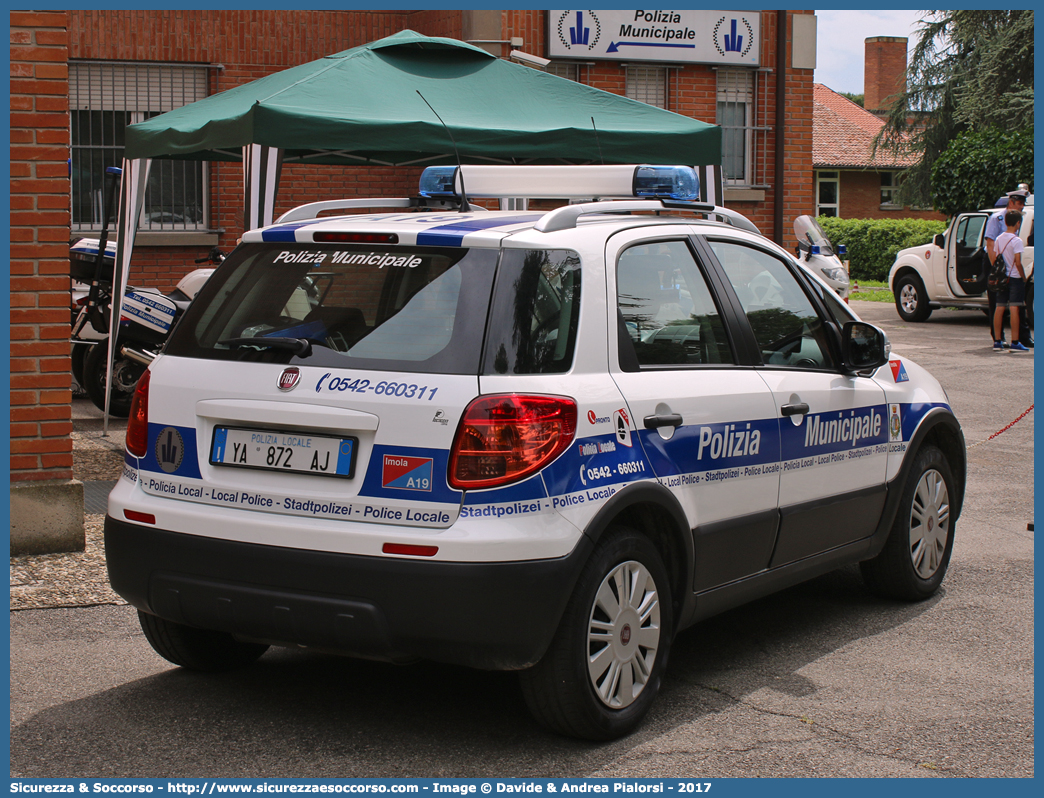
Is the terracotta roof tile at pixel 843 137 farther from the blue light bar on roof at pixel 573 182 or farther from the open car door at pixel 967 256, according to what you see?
the blue light bar on roof at pixel 573 182

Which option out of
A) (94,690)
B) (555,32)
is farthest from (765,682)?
(555,32)

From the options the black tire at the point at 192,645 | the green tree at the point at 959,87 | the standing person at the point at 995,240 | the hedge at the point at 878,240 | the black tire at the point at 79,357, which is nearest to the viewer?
the black tire at the point at 192,645

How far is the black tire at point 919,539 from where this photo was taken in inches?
214

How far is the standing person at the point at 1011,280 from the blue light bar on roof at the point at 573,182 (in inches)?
502

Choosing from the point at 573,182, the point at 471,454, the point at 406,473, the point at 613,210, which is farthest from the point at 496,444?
the point at 573,182

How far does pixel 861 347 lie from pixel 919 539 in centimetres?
105

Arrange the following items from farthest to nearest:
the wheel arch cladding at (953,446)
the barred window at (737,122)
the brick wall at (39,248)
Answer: the barred window at (737,122), the brick wall at (39,248), the wheel arch cladding at (953,446)

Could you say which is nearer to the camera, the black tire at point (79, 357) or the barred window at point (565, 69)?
the black tire at point (79, 357)

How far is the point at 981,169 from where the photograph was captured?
26828 mm

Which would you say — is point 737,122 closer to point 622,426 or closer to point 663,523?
point 663,523

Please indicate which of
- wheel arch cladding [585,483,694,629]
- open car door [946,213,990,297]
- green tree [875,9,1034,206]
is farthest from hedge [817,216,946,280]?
wheel arch cladding [585,483,694,629]

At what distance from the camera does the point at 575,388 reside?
146 inches

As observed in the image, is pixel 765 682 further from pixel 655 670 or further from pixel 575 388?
pixel 575 388

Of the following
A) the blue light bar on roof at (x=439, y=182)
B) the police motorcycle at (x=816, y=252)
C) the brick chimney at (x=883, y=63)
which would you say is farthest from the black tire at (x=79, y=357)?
the brick chimney at (x=883, y=63)
